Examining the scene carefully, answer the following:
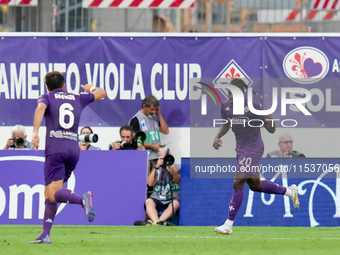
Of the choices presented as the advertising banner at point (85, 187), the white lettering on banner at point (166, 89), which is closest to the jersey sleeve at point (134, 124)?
the white lettering on banner at point (166, 89)

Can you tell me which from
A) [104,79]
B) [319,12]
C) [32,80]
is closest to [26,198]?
[32,80]

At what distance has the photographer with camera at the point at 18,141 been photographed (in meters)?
11.9

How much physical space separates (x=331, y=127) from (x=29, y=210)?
564 cm

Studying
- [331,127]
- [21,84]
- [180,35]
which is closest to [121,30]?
[180,35]

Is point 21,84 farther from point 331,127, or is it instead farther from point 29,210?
point 331,127

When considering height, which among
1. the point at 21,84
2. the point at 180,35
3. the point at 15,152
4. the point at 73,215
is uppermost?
the point at 180,35

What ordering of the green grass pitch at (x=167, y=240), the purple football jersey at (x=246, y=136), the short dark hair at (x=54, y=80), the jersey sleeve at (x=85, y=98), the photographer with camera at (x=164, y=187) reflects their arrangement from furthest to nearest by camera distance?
the photographer with camera at (x=164, y=187) < the purple football jersey at (x=246, y=136) < the jersey sleeve at (x=85, y=98) < the short dark hair at (x=54, y=80) < the green grass pitch at (x=167, y=240)

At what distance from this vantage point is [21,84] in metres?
13.0

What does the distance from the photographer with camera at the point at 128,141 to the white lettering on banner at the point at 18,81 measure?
2268 mm

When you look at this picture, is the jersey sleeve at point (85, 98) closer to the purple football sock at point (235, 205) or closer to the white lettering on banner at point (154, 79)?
the purple football sock at point (235, 205)

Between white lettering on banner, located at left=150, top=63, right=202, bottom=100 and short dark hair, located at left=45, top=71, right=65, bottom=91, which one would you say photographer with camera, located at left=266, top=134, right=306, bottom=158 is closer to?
white lettering on banner, located at left=150, top=63, right=202, bottom=100

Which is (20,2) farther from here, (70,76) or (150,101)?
(150,101)

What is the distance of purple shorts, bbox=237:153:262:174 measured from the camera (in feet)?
30.0

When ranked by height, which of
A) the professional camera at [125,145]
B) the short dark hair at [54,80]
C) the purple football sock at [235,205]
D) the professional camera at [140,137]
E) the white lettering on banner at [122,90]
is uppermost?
the white lettering on banner at [122,90]
